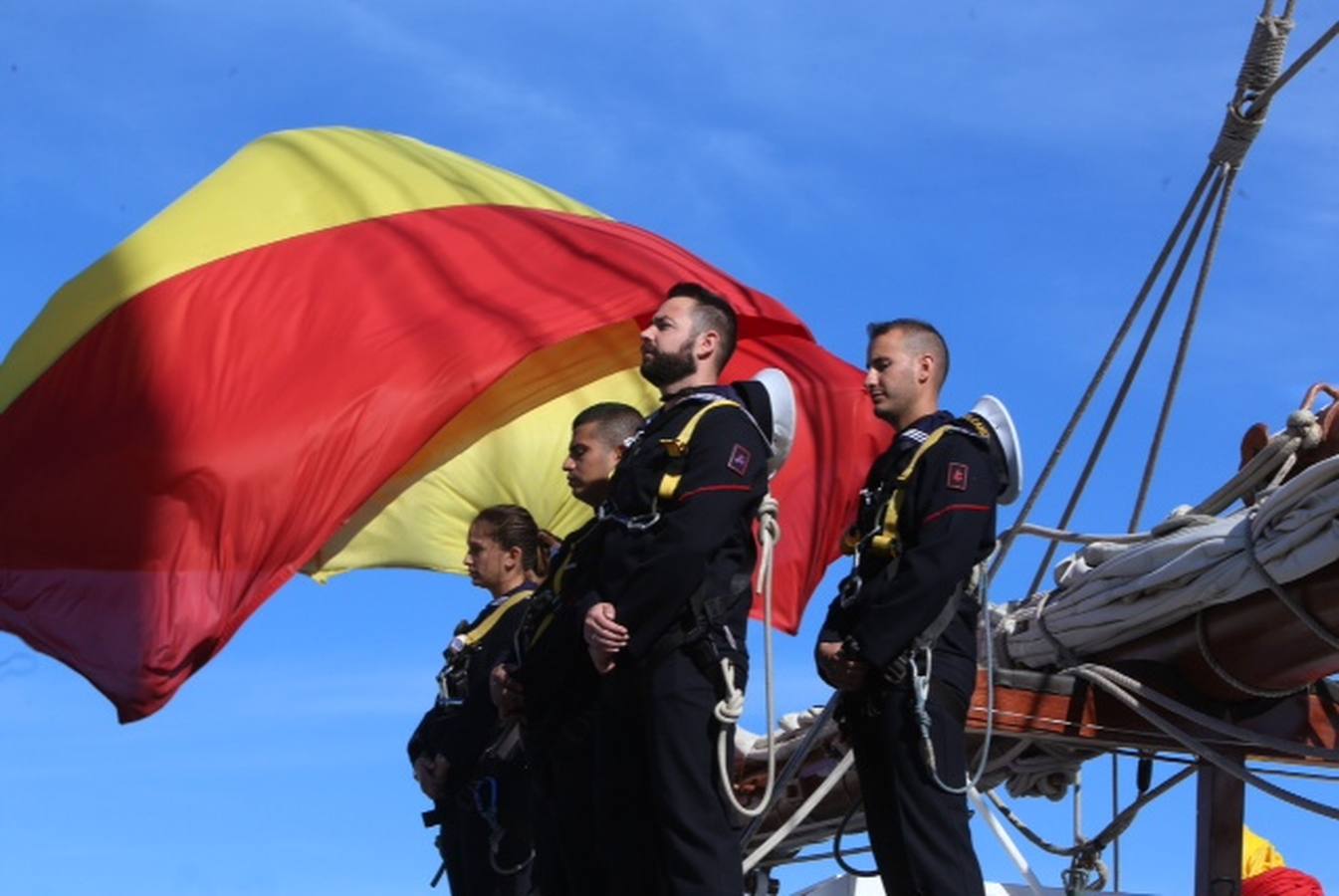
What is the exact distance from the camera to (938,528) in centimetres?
518

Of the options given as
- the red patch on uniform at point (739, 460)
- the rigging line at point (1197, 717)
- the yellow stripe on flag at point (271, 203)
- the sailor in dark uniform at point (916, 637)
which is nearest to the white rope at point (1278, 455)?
the rigging line at point (1197, 717)

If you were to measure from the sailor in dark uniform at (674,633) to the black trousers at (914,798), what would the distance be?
1.08ft

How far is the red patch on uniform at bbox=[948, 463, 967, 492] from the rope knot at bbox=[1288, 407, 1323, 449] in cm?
138

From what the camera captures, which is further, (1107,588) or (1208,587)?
(1107,588)

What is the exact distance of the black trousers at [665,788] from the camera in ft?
16.8

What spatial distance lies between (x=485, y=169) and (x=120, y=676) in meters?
3.67

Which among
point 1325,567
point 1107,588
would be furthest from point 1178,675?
point 1325,567

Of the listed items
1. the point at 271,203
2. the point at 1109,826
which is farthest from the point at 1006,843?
the point at 271,203

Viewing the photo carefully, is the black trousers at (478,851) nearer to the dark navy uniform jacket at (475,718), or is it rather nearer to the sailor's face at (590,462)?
the dark navy uniform jacket at (475,718)

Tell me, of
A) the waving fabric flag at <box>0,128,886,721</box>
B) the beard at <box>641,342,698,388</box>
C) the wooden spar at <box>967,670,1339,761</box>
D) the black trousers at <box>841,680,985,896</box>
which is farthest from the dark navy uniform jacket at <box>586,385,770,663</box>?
the waving fabric flag at <box>0,128,886,721</box>

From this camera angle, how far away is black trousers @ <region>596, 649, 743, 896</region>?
512cm

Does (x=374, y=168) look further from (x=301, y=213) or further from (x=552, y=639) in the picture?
(x=552, y=639)

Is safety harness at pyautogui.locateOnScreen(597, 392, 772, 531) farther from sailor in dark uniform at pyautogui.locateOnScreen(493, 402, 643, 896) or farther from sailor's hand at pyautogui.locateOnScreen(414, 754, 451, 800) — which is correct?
sailor's hand at pyautogui.locateOnScreen(414, 754, 451, 800)

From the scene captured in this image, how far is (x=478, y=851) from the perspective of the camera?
7277 millimetres
